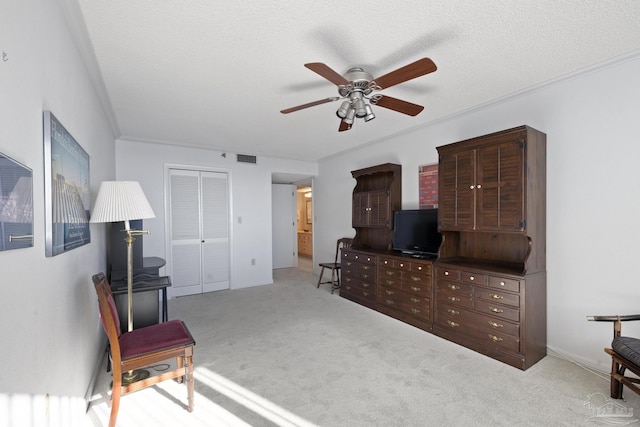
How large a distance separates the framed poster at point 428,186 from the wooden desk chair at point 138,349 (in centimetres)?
328

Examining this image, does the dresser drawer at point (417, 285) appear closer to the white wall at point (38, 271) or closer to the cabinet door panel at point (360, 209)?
the cabinet door panel at point (360, 209)

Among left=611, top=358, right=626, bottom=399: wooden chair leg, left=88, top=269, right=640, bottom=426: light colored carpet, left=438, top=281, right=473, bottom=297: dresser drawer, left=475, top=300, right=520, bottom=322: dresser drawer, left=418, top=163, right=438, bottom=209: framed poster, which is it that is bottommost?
left=88, top=269, right=640, bottom=426: light colored carpet

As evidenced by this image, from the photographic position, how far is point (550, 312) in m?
2.80

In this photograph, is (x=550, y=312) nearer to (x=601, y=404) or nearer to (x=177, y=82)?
(x=601, y=404)

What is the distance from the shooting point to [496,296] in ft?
9.02

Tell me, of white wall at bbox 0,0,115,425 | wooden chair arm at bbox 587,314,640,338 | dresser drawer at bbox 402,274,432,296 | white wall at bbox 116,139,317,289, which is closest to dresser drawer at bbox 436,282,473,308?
dresser drawer at bbox 402,274,432,296

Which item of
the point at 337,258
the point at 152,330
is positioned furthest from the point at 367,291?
the point at 152,330

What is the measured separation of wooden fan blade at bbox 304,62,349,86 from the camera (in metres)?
1.84

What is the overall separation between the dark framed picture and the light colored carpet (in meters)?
1.60

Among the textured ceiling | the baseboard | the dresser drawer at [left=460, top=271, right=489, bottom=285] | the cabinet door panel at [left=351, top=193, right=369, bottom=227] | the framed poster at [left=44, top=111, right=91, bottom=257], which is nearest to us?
the framed poster at [left=44, top=111, right=91, bottom=257]

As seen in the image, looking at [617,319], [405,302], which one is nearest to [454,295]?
[405,302]

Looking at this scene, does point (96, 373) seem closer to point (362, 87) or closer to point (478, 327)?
point (362, 87)

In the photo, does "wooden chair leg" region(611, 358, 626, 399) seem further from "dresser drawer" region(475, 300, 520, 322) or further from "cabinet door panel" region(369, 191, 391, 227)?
A: "cabinet door panel" region(369, 191, 391, 227)

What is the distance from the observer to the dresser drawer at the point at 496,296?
2626 mm
